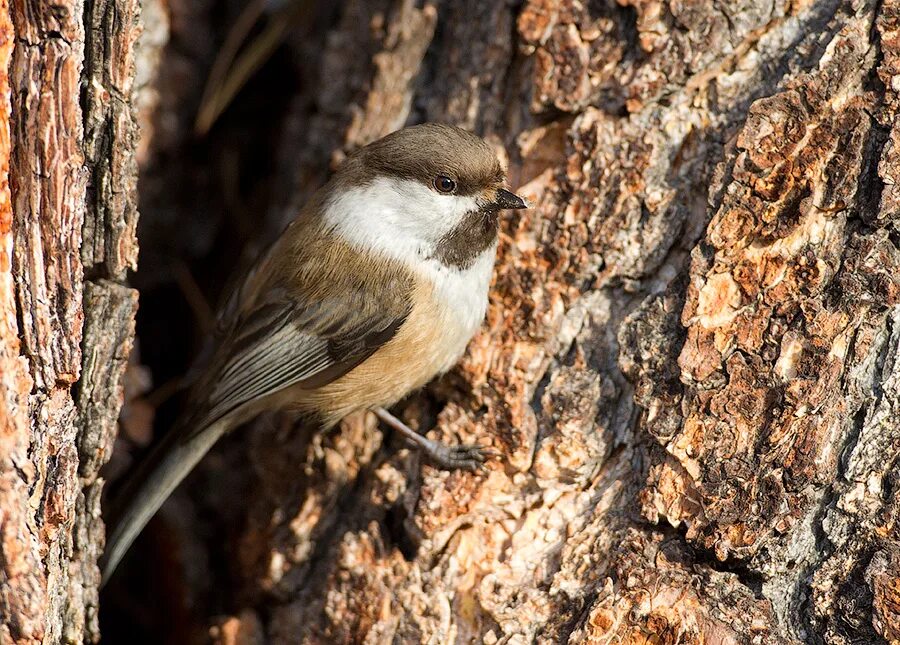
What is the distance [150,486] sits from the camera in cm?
236

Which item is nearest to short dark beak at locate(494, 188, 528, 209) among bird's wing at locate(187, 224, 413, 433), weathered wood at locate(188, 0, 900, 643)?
weathered wood at locate(188, 0, 900, 643)

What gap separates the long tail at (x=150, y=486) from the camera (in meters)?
2.32

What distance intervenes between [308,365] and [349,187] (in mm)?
496

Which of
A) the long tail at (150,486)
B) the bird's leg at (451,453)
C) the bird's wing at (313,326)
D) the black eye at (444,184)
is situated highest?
the black eye at (444,184)

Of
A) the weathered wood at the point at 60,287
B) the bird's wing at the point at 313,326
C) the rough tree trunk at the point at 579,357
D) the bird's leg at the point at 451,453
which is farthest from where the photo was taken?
the bird's wing at the point at 313,326

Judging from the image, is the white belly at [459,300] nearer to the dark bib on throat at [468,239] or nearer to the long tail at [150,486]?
the dark bib on throat at [468,239]

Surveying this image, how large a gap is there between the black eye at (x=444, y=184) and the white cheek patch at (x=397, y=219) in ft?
0.06

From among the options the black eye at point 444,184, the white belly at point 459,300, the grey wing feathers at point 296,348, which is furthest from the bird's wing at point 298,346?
the black eye at point 444,184

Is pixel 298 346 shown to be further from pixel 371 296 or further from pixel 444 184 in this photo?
pixel 444 184

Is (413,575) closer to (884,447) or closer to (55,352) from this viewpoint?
(55,352)

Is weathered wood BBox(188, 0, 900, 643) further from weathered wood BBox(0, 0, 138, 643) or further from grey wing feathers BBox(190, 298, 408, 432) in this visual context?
weathered wood BBox(0, 0, 138, 643)

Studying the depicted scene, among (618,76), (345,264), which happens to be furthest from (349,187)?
(618,76)

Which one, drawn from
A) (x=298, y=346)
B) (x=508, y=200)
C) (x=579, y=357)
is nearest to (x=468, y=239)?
(x=508, y=200)

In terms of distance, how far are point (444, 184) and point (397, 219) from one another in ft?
0.54
